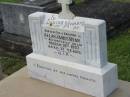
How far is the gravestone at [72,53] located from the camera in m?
6.02

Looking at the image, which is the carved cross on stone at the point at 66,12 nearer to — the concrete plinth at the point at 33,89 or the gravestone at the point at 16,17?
the concrete plinth at the point at 33,89

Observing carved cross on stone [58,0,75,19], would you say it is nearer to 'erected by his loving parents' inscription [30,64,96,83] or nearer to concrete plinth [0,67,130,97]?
'erected by his loving parents' inscription [30,64,96,83]

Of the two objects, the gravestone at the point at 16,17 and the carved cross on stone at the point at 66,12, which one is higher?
the carved cross on stone at the point at 66,12

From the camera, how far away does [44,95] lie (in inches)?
250

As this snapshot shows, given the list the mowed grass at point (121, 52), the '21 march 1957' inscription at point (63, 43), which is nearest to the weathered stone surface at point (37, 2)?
the mowed grass at point (121, 52)

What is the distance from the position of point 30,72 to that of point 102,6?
4.68 meters

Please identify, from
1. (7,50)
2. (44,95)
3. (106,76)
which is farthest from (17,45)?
(106,76)

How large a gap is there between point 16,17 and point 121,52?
9.76 ft

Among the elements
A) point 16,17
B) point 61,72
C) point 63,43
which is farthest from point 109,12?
point 61,72

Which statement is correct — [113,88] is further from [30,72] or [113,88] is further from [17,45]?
[17,45]

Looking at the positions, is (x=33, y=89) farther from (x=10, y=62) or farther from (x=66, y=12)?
(x=10, y=62)

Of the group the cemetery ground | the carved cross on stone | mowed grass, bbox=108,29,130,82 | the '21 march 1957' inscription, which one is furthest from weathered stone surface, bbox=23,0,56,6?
the carved cross on stone

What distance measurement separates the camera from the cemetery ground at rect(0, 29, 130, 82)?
26.0 feet

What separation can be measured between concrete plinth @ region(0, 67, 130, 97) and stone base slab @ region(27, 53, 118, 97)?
3.9 inches
